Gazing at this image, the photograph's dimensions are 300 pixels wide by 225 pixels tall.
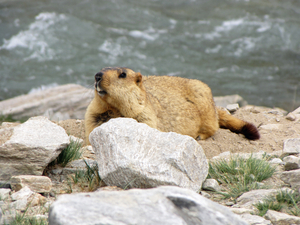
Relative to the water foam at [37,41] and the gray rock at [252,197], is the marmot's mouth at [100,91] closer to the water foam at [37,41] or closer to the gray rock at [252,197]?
the gray rock at [252,197]

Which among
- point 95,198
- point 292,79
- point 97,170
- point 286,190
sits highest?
point 95,198

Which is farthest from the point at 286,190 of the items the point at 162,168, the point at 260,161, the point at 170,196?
the point at 170,196

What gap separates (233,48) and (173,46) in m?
2.09

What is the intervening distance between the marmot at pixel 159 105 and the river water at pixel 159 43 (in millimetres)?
4397

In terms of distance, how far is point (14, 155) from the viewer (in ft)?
10.5

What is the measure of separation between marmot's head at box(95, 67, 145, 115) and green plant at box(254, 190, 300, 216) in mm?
2249

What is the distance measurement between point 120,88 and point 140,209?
8.85 feet

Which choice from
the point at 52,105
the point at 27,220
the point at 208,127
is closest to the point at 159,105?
the point at 208,127

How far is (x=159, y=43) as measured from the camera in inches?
495

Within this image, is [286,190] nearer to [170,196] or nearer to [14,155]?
[170,196]

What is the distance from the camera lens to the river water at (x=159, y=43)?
10.9m

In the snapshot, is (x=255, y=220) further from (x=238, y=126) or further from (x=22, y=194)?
(x=238, y=126)

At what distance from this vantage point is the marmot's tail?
5562 millimetres

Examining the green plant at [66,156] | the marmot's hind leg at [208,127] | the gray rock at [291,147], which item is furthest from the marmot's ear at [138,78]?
the gray rock at [291,147]
